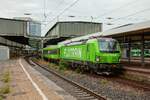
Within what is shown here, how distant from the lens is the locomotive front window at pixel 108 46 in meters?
22.8

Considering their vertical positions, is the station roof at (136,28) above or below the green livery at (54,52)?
above

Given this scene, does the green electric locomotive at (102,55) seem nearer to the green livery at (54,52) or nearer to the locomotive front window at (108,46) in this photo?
the locomotive front window at (108,46)

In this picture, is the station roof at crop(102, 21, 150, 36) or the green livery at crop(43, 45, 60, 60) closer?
the station roof at crop(102, 21, 150, 36)

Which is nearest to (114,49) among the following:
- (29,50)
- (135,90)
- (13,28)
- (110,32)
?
(110,32)

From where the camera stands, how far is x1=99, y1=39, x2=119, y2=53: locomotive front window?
22.8m

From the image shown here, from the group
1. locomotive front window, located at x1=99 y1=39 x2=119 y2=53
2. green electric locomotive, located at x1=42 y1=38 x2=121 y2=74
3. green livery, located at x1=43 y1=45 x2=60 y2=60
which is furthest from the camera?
green livery, located at x1=43 y1=45 x2=60 y2=60

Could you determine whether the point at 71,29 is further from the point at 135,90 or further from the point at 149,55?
the point at 135,90

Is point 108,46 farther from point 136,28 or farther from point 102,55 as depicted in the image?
point 136,28

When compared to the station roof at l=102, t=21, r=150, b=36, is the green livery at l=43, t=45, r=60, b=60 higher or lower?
lower

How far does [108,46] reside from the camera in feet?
75.6

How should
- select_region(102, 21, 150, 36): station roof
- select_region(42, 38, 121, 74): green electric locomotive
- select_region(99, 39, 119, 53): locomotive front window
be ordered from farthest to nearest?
1. select_region(99, 39, 119, 53): locomotive front window
2. select_region(42, 38, 121, 74): green electric locomotive
3. select_region(102, 21, 150, 36): station roof

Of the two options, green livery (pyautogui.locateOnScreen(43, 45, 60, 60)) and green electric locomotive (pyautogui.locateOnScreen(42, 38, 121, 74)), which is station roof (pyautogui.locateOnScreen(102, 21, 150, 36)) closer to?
green electric locomotive (pyautogui.locateOnScreen(42, 38, 121, 74))

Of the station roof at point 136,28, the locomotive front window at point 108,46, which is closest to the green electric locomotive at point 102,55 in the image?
the locomotive front window at point 108,46

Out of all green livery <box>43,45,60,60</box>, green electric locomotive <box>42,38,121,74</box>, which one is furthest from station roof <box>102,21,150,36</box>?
green livery <box>43,45,60,60</box>
